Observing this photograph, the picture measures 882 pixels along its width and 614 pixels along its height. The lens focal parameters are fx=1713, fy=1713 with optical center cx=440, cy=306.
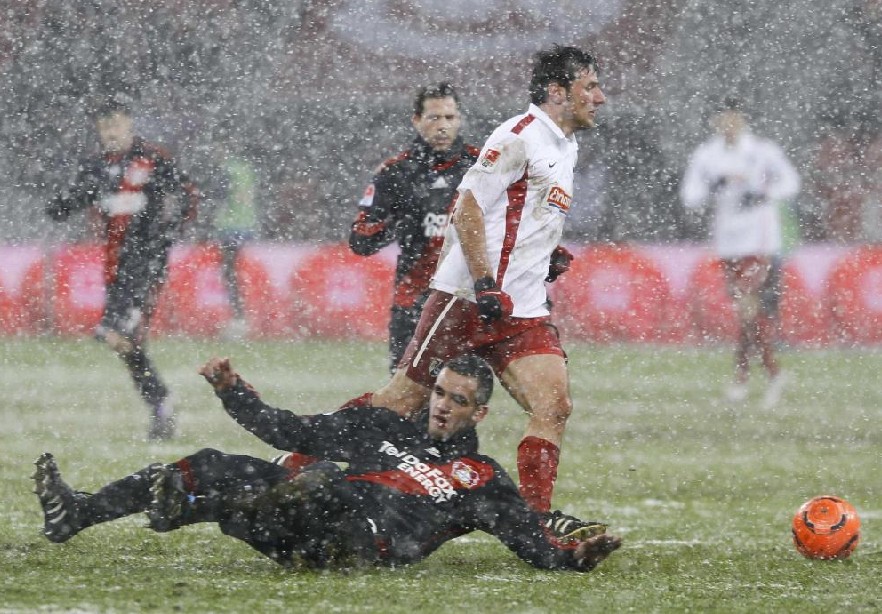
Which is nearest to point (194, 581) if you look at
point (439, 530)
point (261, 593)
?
point (261, 593)

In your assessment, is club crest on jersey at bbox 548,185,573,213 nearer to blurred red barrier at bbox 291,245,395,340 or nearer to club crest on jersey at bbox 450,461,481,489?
club crest on jersey at bbox 450,461,481,489

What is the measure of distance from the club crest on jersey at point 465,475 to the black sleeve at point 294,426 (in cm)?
33

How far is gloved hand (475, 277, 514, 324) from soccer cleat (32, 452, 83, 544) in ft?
4.81

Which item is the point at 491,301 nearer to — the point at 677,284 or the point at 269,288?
the point at 677,284

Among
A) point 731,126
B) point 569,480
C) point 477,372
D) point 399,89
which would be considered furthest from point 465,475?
point 399,89

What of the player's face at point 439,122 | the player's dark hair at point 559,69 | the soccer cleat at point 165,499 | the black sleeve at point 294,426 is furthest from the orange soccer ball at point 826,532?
the player's face at point 439,122

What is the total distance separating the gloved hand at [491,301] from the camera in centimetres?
572

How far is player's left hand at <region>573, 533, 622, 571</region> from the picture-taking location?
5.15 meters

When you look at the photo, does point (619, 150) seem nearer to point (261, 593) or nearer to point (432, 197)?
point (432, 197)

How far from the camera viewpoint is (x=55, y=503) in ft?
17.3

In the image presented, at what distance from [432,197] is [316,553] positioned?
301 cm

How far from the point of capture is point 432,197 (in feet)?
25.6

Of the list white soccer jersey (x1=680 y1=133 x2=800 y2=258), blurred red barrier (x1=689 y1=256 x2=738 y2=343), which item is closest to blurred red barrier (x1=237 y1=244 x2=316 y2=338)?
blurred red barrier (x1=689 y1=256 x2=738 y2=343)

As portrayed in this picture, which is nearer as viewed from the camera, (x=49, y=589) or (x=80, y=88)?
(x=49, y=589)
